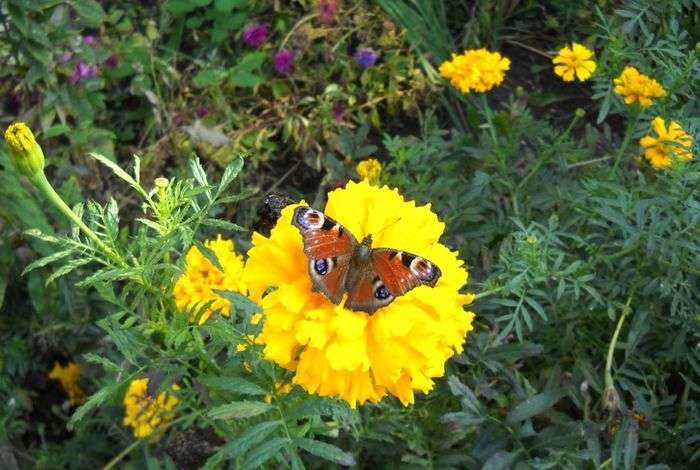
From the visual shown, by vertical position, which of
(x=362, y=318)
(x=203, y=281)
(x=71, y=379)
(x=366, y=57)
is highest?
(x=362, y=318)

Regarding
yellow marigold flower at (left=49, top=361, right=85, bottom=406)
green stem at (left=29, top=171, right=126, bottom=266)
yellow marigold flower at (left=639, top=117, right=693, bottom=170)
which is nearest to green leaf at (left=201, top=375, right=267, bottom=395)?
green stem at (left=29, top=171, right=126, bottom=266)

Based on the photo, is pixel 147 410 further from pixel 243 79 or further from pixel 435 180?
pixel 243 79

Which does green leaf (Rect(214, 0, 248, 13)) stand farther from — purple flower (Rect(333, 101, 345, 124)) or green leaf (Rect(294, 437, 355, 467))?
green leaf (Rect(294, 437, 355, 467))

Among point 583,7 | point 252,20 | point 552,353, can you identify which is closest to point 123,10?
point 252,20

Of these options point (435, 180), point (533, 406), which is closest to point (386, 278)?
point (533, 406)

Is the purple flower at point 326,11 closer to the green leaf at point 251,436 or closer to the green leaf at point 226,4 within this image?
the green leaf at point 226,4

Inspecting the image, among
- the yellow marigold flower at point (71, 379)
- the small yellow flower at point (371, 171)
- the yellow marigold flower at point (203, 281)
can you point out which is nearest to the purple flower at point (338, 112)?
the small yellow flower at point (371, 171)

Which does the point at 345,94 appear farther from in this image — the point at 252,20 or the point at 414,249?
the point at 414,249
